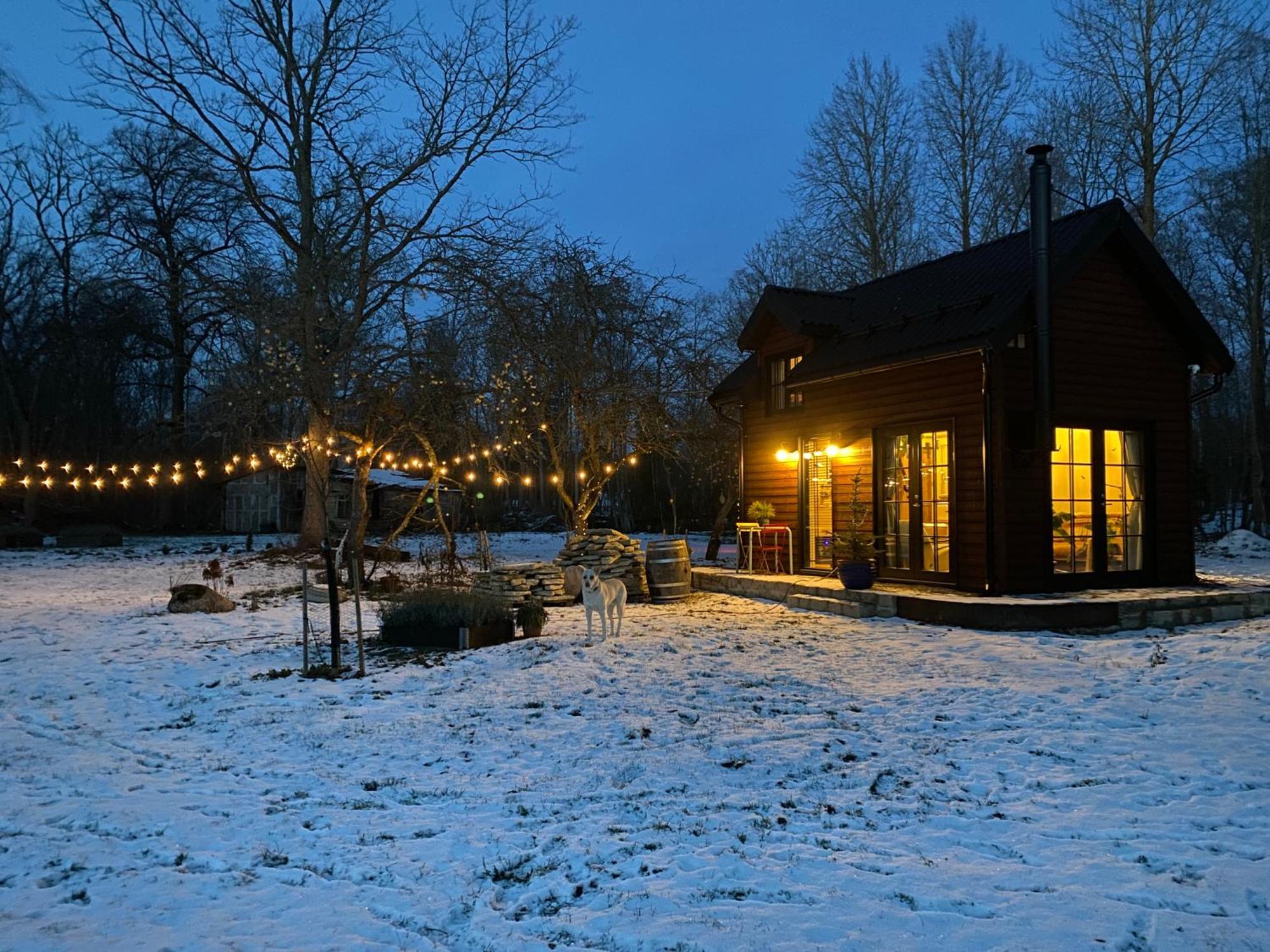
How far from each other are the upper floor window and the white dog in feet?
20.0

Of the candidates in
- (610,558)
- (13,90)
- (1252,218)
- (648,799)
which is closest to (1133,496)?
(610,558)

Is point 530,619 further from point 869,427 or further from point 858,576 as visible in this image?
point 869,427

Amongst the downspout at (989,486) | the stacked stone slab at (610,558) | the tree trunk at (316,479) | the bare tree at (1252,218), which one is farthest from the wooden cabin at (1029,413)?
the bare tree at (1252,218)

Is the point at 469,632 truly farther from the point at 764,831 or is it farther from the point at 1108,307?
the point at 1108,307

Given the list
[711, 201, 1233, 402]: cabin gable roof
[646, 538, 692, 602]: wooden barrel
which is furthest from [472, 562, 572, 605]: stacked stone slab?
[711, 201, 1233, 402]: cabin gable roof

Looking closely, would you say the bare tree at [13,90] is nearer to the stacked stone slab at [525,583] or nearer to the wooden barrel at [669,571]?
the stacked stone slab at [525,583]

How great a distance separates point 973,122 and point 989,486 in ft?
53.2

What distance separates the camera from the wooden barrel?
1251cm

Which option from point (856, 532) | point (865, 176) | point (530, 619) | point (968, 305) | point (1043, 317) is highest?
point (865, 176)

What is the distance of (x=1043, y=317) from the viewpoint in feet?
31.8

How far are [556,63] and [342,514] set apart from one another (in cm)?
2116

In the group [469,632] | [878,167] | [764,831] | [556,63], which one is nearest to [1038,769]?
[764,831]

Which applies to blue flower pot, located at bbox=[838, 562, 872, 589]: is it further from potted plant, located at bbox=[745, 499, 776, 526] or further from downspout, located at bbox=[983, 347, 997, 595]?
potted plant, located at bbox=[745, 499, 776, 526]

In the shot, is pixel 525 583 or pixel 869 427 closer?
pixel 525 583
